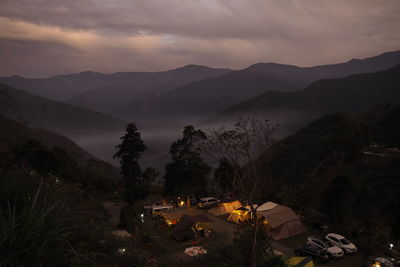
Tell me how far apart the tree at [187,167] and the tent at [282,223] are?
11.2 m

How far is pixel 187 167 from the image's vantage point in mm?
30297

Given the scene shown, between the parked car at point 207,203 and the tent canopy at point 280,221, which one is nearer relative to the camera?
the tent canopy at point 280,221

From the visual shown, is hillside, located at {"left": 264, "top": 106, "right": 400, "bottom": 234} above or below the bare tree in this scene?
below

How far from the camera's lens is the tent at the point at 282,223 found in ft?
62.8

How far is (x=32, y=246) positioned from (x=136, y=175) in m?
31.5

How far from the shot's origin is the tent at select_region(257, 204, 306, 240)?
754 inches

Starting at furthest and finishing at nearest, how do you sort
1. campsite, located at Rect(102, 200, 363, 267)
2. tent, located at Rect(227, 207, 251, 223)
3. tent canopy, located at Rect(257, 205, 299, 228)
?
tent, located at Rect(227, 207, 251, 223) < tent canopy, located at Rect(257, 205, 299, 228) < campsite, located at Rect(102, 200, 363, 267)

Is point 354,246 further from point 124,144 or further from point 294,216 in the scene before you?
point 124,144

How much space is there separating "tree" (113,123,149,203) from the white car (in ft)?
69.7

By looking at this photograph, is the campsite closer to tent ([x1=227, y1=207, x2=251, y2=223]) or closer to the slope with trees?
tent ([x1=227, y1=207, x2=251, y2=223])

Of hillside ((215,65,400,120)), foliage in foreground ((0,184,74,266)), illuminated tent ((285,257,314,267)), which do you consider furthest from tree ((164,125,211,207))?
hillside ((215,65,400,120))

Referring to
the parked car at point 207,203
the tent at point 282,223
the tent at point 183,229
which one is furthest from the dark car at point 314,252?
the parked car at point 207,203

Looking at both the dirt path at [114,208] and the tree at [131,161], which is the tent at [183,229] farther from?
the tree at [131,161]

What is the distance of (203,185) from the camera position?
32.2m
